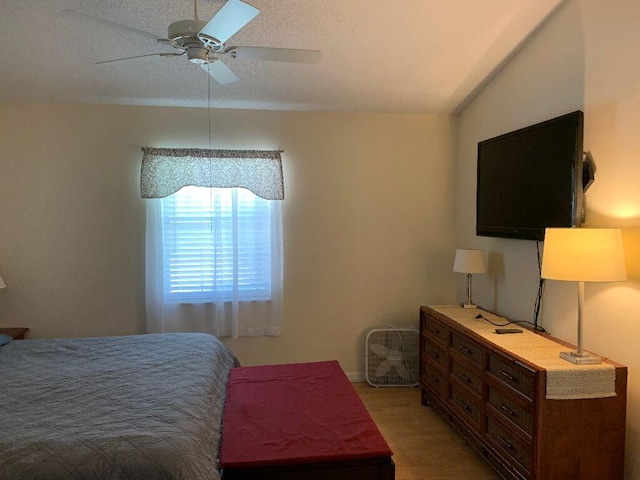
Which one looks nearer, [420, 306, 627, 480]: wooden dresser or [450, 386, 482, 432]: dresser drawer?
[420, 306, 627, 480]: wooden dresser

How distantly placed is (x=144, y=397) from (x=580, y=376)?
79.2 inches

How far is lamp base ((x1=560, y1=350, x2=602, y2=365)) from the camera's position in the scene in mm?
2082

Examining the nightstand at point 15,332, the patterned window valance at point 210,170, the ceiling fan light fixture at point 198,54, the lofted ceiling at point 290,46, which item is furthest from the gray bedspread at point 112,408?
the lofted ceiling at point 290,46

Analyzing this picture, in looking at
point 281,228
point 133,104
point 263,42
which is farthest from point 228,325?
point 263,42

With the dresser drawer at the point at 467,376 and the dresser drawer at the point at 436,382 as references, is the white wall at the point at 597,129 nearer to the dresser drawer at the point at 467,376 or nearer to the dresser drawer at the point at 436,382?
the dresser drawer at the point at 467,376

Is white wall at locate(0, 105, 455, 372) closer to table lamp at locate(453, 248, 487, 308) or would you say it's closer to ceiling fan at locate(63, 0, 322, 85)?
table lamp at locate(453, 248, 487, 308)

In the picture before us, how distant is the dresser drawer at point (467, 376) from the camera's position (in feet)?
8.65

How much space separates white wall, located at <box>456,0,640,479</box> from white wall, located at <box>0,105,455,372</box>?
101cm

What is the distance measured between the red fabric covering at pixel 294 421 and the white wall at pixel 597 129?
1313 mm

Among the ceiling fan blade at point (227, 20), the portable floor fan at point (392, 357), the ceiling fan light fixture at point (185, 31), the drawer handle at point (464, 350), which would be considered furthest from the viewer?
the portable floor fan at point (392, 357)

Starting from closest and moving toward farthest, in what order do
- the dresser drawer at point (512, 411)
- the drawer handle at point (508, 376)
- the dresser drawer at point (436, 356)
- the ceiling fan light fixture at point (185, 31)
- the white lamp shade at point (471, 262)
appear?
the ceiling fan light fixture at point (185, 31), the dresser drawer at point (512, 411), the drawer handle at point (508, 376), the dresser drawer at point (436, 356), the white lamp shade at point (471, 262)

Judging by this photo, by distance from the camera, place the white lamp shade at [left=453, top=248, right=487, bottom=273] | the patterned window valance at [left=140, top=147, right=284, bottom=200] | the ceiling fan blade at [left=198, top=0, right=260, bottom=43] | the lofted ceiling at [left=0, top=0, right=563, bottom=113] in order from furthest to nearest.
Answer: the patterned window valance at [left=140, top=147, right=284, bottom=200] < the white lamp shade at [left=453, top=248, right=487, bottom=273] < the lofted ceiling at [left=0, top=0, right=563, bottom=113] < the ceiling fan blade at [left=198, top=0, right=260, bottom=43]

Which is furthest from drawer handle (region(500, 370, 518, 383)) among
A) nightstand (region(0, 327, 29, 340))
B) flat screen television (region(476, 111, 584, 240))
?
nightstand (region(0, 327, 29, 340))

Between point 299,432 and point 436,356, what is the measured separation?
1634 mm
